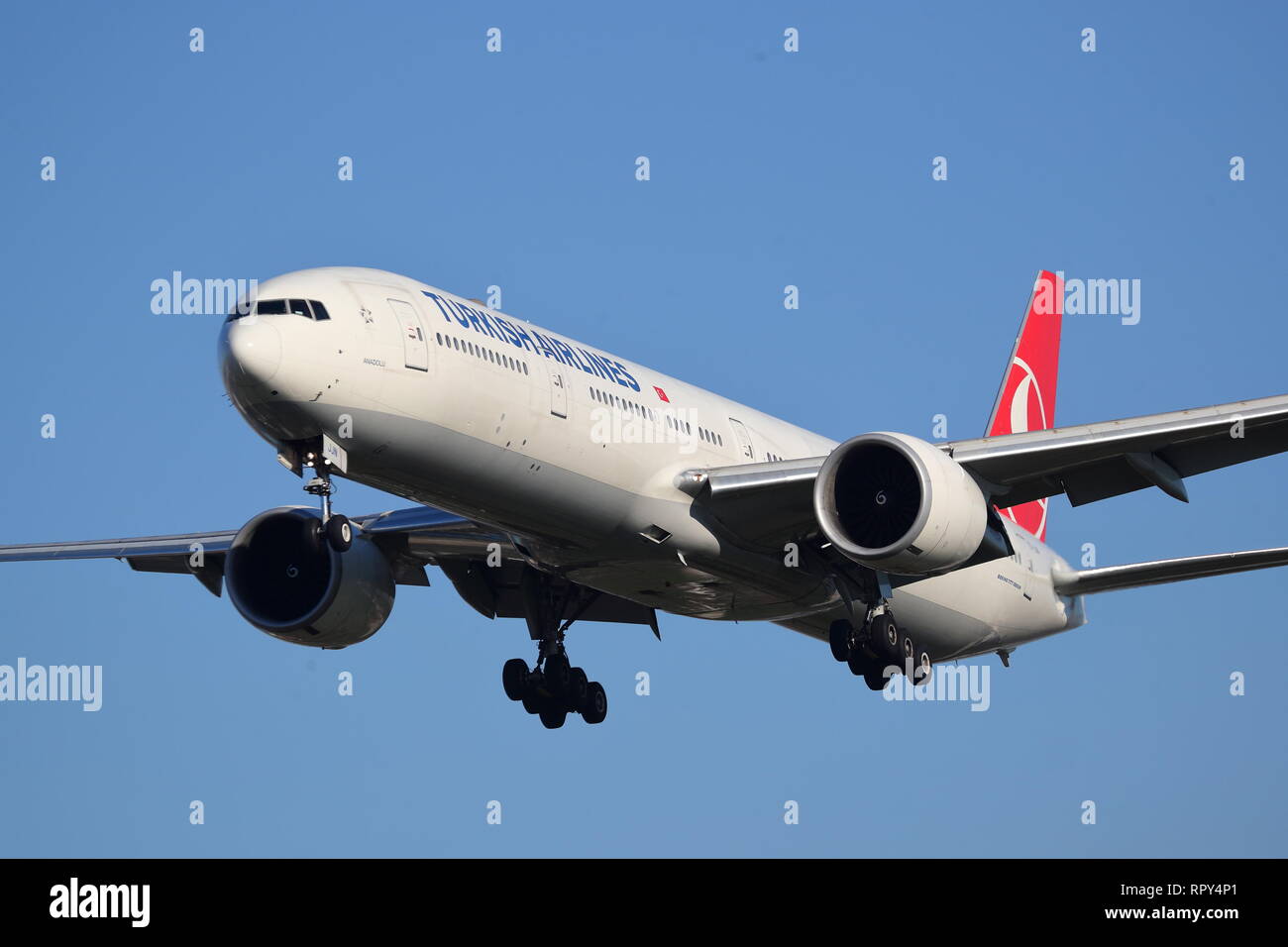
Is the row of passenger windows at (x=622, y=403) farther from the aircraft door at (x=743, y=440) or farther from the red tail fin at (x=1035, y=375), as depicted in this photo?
the red tail fin at (x=1035, y=375)

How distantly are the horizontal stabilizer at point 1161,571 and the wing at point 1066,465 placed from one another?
1.90 metres

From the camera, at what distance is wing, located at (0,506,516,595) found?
3559 centimetres

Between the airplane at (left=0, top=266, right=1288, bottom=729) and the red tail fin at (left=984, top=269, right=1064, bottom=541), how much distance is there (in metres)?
6.43

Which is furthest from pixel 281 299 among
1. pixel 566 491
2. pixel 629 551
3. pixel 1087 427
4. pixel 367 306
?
pixel 1087 427

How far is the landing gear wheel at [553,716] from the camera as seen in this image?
37.3 m

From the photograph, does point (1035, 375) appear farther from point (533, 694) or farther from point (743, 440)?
point (533, 694)

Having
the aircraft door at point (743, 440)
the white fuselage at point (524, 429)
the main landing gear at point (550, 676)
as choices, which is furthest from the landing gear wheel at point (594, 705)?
the aircraft door at point (743, 440)

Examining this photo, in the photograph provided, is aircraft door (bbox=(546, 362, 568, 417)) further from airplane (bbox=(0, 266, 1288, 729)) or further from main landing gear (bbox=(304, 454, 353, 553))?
main landing gear (bbox=(304, 454, 353, 553))

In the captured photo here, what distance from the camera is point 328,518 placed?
28.0m

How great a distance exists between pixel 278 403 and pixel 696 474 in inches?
319

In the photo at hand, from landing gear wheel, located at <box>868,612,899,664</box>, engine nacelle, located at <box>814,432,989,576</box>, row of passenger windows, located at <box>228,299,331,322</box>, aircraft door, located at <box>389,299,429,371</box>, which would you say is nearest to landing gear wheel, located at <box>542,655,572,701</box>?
landing gear wheel, located at <box>868,612,899,664</box>

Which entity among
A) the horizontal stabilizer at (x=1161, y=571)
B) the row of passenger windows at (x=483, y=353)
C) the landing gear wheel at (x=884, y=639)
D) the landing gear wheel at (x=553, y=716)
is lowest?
the landing gear wheel at (x=553, y=716)

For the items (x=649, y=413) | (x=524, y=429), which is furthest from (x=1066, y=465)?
(x=524, y=429)

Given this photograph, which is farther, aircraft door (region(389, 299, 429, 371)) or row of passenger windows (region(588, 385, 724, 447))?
row of passenger windows (region(588, 385, 724, 447))
